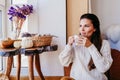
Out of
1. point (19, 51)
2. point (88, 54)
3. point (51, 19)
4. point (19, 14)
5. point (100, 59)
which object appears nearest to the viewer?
point (100, 59)

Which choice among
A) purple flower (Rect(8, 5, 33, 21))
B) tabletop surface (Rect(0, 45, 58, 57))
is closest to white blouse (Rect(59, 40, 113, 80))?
tabletop surface (Rect(0, 45, 58, 57))

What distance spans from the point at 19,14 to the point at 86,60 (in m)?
0.85

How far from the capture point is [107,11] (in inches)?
86.6

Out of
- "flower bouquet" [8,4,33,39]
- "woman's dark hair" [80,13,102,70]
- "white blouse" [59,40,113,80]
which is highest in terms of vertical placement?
"flower bouquet" [8,4,33,39]

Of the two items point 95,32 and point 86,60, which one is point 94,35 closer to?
point 95,32

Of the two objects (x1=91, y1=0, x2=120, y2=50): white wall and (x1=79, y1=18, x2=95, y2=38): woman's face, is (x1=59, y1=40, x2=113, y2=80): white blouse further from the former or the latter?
(x1=91, y1=0, x2=120, y2=50): white wall

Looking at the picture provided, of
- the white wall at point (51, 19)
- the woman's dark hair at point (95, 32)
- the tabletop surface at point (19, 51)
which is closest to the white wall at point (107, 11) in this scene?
the white wall at point (51, 19)

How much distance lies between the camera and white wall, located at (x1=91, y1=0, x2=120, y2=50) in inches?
86.0

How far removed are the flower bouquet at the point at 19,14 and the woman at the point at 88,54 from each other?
2.34ft

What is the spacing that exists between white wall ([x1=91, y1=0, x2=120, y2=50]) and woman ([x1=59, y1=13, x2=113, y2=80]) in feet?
Answer: 2.37

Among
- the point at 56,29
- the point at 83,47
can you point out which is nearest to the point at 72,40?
the point at 83,47

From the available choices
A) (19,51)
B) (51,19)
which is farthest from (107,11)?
(19,51)

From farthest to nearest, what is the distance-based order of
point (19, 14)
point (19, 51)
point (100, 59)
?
point (19, 14) < point (19, 51) < point (100, 59)

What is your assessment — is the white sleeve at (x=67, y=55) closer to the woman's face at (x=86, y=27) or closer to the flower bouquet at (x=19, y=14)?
the woman's face at (x=86, y=27)
